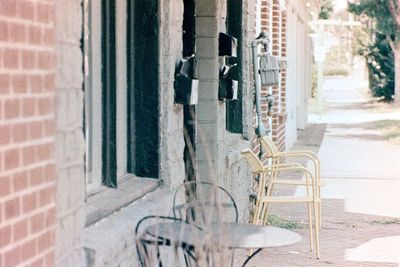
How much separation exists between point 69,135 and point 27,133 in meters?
0.47

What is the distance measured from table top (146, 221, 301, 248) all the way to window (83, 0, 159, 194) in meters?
0.55

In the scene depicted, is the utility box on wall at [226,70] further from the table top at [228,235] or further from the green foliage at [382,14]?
the green foliage at [382,14]

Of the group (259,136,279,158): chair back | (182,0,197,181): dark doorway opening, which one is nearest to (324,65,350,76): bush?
(259,136,279,158): chair back

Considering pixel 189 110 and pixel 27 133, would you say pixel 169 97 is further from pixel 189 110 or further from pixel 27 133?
pixel 27 133

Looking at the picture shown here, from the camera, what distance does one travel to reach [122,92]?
5.35m

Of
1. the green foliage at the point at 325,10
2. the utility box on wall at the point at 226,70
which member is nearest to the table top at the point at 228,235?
the utility box on wall at the point at 226,70

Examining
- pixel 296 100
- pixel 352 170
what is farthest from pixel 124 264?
pixel 296 100

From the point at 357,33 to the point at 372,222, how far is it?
32.8m

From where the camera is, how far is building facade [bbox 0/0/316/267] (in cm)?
308

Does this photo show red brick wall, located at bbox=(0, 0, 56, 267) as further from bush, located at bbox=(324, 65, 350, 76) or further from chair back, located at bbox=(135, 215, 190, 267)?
bush, located at bbox=(324, 65, 350, 76)

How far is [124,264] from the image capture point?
4.53 metres

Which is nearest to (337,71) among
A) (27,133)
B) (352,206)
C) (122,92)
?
(352,206)

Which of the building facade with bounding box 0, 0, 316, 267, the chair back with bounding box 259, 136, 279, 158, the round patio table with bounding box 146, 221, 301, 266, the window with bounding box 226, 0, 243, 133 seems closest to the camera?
the building facade with bounding box 0, 0, 316, 267

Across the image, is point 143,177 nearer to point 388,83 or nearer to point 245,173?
point 245,173
